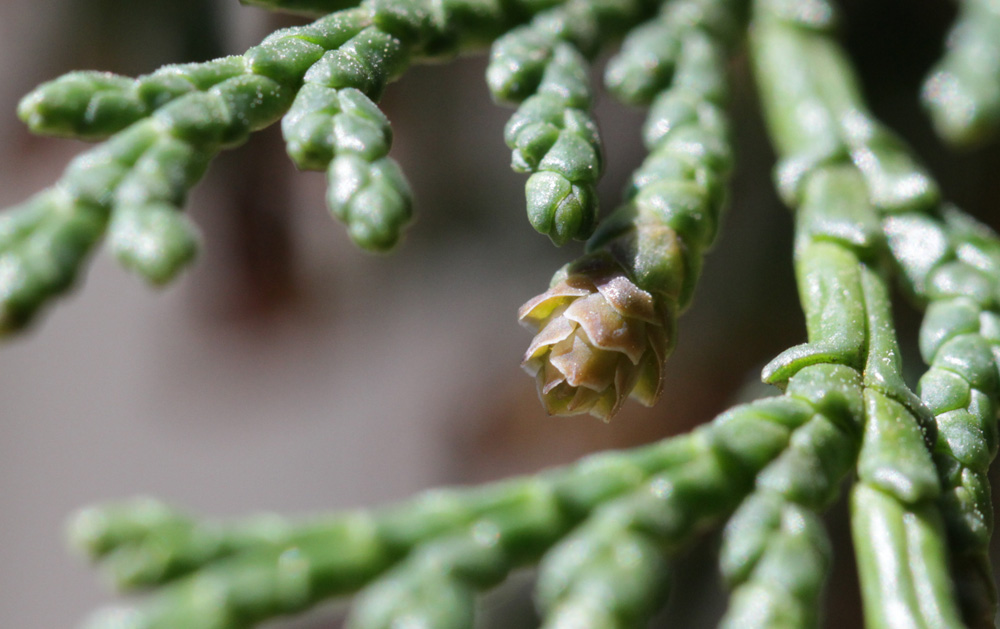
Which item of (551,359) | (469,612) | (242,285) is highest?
(242,285)

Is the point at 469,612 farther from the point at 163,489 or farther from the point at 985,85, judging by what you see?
the point at 163,489

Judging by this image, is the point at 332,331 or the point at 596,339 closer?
the point at 596,339

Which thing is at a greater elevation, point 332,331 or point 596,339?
point 332,331

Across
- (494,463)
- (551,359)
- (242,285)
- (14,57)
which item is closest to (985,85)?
(551,359)

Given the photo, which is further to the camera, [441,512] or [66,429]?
[66,429]

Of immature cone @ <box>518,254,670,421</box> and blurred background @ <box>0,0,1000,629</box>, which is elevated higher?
blurred background @ <box>0,0,1000,629</box>
